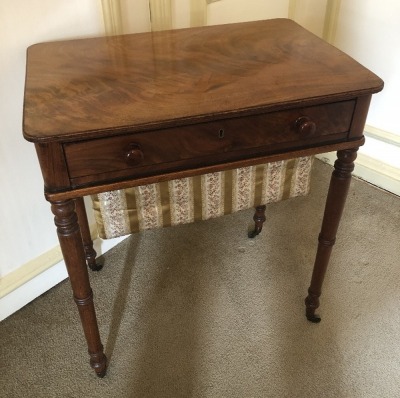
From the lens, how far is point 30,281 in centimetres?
151

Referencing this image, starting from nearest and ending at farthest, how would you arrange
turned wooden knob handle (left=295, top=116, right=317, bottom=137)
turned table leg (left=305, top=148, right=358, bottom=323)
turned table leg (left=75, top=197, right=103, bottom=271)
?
turned wooden knob handle (left=295, top=116, right=317, bottom=137) → turned table leg (left=305, top=148, right=358, bottom=323) → turned table leg (left=75, top=197, right=103, bottom=271)

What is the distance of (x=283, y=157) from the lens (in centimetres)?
105

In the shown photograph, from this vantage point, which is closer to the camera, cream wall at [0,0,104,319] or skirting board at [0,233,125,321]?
cream wall at [0,0,104,319]

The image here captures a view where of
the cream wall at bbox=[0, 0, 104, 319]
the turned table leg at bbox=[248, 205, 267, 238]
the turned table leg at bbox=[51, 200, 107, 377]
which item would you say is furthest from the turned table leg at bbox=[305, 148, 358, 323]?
the cream wall at bbox=[0, 0, 104, 319]

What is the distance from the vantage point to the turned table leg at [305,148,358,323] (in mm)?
1137

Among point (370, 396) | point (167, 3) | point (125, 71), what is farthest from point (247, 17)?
point (370, 396)

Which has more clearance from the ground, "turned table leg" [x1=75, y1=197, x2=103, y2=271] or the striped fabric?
the striped fabric

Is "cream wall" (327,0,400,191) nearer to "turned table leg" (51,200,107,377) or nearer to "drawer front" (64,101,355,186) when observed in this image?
"drawer front" (64,101,355,186)

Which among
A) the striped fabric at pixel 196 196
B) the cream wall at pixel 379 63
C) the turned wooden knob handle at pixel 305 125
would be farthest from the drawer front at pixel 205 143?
the cream wall at pixel 379 63

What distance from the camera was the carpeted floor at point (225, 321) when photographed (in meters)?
1.31

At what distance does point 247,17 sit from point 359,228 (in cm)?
90

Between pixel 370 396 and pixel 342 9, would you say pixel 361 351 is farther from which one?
A: pixel 342 9

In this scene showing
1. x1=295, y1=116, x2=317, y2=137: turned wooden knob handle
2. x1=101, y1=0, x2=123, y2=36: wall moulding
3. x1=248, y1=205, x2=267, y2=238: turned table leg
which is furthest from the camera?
x1=248, y1=205, x2=267, y2=238: turned table leg

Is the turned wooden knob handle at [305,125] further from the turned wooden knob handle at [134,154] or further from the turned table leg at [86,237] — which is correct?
the turned table leg at [86,237]
